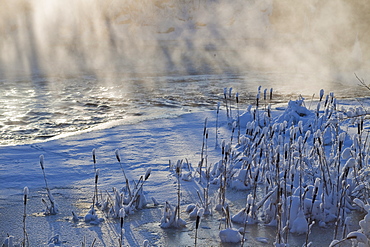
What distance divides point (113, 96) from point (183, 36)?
22928mm

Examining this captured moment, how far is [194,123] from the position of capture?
6883 millimetres

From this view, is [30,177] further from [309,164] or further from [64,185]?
[309,164]

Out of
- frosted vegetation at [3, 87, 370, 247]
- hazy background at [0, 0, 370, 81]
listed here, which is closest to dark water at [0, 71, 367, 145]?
hazy background at [0, 0, 370, 81]

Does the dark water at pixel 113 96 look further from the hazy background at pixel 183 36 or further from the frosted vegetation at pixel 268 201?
the frosted vegetation at pixel 268 201

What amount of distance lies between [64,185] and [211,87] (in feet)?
28.5

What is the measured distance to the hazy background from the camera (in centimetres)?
1962

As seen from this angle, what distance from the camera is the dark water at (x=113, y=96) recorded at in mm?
7281

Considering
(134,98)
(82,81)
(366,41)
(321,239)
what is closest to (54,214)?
(321,239)

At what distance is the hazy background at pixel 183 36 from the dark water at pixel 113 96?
2.16 m

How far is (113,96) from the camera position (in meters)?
10.5

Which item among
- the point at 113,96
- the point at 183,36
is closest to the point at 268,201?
the point at 113,96

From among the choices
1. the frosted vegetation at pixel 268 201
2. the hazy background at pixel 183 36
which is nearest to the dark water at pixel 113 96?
the hazy background at pixel 183 36

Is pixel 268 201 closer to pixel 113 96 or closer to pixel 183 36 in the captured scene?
pixel 113 96

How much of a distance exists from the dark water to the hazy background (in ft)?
7.09
